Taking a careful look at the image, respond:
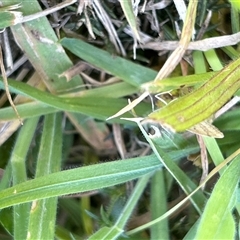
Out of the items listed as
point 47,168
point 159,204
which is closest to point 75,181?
point 47,168

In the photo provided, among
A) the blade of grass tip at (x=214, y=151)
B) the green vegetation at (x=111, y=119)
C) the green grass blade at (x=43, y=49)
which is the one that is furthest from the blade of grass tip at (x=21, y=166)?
the blade of grass tip at (x=214, y=151)

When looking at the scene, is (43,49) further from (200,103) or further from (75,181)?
(200,103)

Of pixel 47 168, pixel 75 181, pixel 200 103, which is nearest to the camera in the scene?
pixel 200 103

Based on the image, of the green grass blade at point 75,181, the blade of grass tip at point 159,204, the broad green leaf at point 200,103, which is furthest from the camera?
the blade of grass tip at point 159,204

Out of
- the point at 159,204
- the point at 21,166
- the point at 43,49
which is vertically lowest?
the point at 159,204

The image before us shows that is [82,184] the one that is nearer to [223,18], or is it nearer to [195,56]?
[195,56]

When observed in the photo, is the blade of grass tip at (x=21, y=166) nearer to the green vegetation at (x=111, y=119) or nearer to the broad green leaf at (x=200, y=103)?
the green vegetation at (x=111, y=119)
